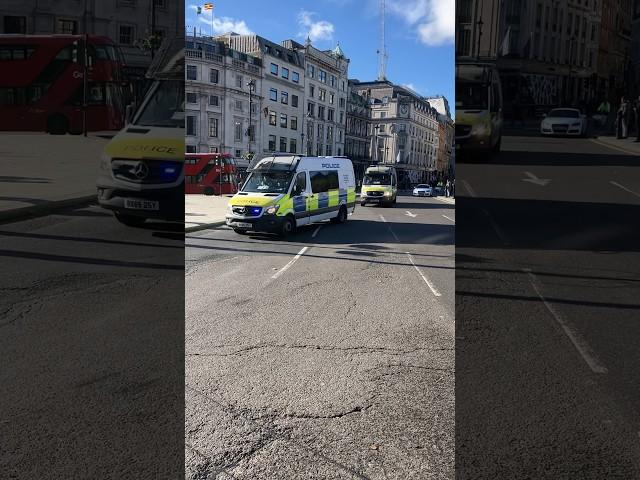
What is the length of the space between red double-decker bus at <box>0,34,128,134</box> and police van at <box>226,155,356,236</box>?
0.50 metres

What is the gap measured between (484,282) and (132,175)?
135 centimetres

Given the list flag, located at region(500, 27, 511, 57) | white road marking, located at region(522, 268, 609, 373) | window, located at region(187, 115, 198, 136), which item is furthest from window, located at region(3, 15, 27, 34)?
white road marking, located at region(522, 268, 609, 373)

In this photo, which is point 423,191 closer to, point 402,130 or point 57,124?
point 402,130

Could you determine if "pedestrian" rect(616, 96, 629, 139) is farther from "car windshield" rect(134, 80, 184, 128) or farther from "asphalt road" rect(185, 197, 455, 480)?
"car windshield" rect(134, 80, 184, 128)

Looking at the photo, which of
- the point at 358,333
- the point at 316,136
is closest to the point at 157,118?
the point at 316,136

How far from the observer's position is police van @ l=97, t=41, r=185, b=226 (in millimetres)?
1737


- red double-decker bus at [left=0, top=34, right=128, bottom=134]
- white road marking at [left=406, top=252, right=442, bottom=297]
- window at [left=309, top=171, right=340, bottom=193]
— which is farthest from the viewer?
white road marking at [left=406, top=252, right=442, bottom=297]

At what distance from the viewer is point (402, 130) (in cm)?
214

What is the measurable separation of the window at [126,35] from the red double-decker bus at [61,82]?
39 mm

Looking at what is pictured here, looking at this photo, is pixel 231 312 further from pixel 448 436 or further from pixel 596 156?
pixel 596 156

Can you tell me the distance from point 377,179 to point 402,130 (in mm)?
257

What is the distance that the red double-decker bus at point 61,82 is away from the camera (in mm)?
1691

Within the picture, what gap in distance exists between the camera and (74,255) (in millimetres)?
1904

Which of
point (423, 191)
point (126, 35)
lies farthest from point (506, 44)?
point (126, 35)
